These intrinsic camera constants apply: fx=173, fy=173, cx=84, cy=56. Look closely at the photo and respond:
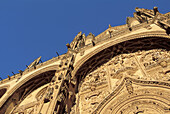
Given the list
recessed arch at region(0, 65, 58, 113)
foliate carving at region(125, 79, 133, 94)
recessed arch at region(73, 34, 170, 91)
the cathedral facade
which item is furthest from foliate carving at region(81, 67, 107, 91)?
recessed arch at region(0, 65, 58, 113)

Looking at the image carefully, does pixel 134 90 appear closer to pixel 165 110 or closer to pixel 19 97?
pixel 165 110

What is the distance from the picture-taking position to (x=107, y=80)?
28.8 feet

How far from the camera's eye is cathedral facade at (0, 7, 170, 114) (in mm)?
6473

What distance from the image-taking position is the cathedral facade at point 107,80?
647 cm

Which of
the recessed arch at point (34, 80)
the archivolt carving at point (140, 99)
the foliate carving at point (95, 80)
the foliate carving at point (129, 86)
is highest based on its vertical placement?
the recessed arch at point (34, 80)

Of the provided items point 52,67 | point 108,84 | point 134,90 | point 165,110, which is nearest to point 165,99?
point 165,110

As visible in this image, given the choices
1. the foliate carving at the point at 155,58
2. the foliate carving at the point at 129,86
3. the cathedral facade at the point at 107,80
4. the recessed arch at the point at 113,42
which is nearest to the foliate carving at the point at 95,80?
the cathedral facade at the point at 107,80

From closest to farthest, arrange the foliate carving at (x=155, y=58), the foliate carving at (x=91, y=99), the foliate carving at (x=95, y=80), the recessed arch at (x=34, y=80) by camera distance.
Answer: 1. the foliate carving at (x=91, y=99)
2. the foliate carving at (x=155, y=58)
3. the foliate carving at (x=95, y=80)
4. the recessed arch at (x=34, y=80)

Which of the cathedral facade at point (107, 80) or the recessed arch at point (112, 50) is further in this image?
the recessed arch at point (112, 50)

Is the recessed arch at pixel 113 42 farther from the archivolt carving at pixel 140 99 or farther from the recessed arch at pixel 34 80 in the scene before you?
the archivolt carving at pixel 140 99

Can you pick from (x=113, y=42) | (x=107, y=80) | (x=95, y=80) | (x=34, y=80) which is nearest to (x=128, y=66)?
(x=107, y=80)

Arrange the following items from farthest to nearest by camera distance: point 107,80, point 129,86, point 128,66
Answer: point 128,66, point 107,80, point 129,86

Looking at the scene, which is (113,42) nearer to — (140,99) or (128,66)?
(128,66)

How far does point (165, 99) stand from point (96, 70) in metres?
4.80
